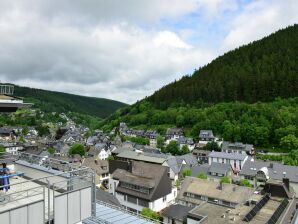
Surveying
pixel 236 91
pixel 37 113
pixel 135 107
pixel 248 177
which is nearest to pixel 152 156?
pixel 248 177

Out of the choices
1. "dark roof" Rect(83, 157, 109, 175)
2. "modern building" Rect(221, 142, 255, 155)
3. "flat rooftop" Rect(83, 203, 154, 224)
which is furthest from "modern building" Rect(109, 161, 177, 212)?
"modern building" Rect(221, 142, 255, 155)

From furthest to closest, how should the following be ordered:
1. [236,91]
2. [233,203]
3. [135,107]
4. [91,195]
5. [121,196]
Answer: [135,107]
[236,91]
[121,196]
[233,203]
[91,195]

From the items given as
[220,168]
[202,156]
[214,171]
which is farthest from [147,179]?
[202,156]

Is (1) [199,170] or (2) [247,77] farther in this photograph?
(2) [247,77]

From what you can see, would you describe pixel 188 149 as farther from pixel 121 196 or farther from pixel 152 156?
pixel 121 196

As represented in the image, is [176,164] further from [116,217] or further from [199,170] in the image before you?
[116,217]
